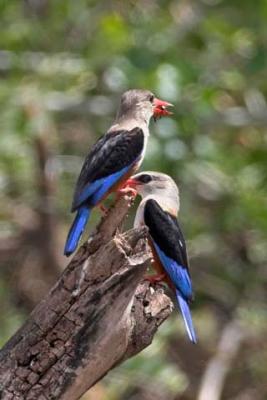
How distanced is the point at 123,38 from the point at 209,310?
2.57m

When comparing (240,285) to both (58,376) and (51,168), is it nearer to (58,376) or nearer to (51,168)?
(51,168)

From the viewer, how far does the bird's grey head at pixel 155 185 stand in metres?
6.53

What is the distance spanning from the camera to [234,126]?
10.3 m

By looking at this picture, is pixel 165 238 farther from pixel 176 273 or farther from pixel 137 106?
pixel 137 106

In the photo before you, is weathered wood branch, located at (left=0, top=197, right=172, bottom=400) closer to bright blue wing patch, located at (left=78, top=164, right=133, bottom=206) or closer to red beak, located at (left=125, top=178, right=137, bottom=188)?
bright blue wing patch, located at (left=78, top=164, right=133, bottom=206)

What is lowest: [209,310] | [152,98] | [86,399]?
[209,310]

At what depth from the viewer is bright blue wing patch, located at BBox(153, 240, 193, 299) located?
6301mm

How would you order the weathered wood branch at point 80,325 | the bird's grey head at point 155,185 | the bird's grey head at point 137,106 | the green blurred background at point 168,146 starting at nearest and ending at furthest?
1. the weathered wood branch at point 80,325
2. the bird's grey head at point 155,185
3. the bird's grey head at point 137,106
4. the green blurred background at point 168,146

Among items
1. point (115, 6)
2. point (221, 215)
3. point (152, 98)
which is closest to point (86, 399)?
point (221, 215)

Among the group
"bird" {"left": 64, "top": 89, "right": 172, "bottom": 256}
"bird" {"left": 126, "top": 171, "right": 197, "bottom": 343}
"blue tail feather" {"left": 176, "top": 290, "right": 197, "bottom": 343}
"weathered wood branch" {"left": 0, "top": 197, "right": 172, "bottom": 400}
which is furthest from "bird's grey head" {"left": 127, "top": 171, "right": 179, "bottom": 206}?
"weathered wood branch" {"left": 0, "top": 197, "right": 172, "bottom": 400}

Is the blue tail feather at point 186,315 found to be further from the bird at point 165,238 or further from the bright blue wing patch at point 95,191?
the bright blue wing patch at point 95,191

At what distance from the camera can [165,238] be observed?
20.7 ft

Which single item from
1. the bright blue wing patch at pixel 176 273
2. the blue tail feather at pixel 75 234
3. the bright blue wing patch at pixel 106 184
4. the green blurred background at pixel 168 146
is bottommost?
the green blurred background at pixel 168 146

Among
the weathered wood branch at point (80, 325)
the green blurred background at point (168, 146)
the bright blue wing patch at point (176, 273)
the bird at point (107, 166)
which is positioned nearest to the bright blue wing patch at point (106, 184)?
the bird at point (107, 166)
